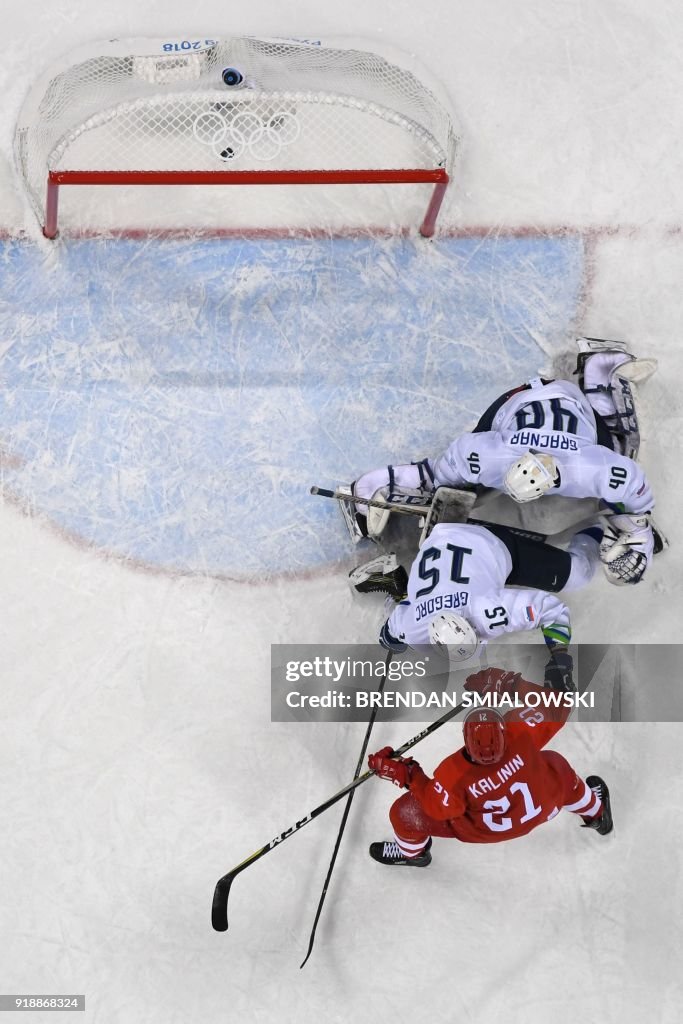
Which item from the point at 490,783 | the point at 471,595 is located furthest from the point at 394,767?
the point at 471,595

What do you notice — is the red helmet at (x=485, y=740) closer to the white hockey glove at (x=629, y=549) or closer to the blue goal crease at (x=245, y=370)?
the white hockey glove at (x=629, y=549)

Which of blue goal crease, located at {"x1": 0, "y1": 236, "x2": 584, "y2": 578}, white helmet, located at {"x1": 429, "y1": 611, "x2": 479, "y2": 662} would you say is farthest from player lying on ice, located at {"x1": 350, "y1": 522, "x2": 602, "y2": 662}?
blue goal crease, located at {"x1": 0, "y1": 236, "x2": 584, "y2": 578}

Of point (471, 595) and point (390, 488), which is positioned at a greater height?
point (390, 488)

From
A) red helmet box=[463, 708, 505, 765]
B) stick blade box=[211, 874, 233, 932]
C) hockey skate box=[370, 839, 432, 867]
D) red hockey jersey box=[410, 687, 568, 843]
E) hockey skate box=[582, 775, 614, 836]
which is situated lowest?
stick blade box=[211, 874, 233, 932]

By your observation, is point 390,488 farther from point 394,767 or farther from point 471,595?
point 394,767

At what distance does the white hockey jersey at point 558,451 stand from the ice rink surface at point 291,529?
1.74ft

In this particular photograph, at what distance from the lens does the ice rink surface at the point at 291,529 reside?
4.68 meters

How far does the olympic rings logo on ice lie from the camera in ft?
16.2

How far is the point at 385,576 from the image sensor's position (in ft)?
15.5

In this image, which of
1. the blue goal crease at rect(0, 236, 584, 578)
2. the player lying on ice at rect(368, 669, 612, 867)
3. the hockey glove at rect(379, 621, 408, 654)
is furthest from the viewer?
the blue goal crease at rect(0, 236, 584, 578)

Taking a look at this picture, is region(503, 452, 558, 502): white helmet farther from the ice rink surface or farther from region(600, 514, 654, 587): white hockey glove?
the ice rink surface

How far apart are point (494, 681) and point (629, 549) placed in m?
0.89

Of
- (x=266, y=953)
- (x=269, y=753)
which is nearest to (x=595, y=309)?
(x=269, y=753)

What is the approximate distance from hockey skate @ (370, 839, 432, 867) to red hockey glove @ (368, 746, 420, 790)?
564 millimetres
